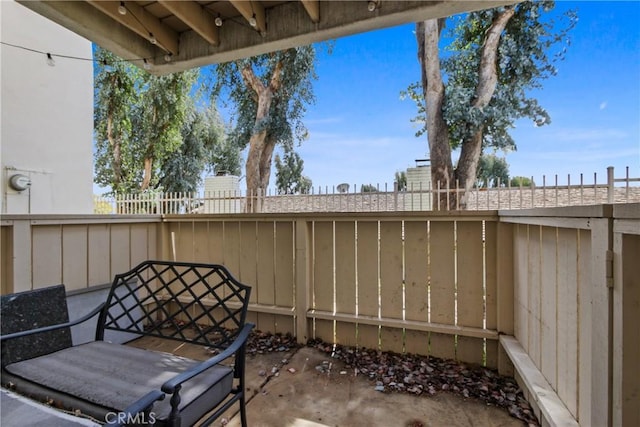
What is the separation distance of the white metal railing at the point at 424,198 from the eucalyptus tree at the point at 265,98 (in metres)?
1.04

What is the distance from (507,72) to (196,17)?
7.75m

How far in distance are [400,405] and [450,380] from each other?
1.65 ft

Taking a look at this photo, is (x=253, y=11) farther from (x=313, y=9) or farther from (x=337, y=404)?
(x=337, y=404)

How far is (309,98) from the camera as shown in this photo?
9.31 m

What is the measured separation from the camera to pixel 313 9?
2.07m

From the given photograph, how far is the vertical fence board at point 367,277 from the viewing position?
2.62 meters

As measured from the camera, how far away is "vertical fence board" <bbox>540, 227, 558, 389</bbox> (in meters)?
1.47

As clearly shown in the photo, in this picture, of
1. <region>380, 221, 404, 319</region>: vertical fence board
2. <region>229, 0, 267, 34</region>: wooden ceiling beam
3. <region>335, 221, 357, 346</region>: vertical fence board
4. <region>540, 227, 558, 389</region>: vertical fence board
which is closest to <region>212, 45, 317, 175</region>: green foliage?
<region>229, 0, 267, 34</region>: wooden ceiling beam

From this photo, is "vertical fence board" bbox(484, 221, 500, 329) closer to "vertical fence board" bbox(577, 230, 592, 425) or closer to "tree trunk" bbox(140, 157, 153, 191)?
"vertical fence board" bbox(577, 230, 592, 425)

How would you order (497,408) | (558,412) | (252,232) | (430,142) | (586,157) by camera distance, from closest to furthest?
(558,412) < (497,408) < (252,232) < (430,142) < (586,157)

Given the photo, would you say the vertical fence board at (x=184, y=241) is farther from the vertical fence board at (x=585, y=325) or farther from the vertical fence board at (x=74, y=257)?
the vertical fence board at (x=585, y=325)

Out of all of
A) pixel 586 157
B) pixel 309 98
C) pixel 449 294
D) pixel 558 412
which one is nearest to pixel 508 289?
pixel 449 294

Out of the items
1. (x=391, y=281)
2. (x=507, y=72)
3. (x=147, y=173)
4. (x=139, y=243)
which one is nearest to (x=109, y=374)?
(x=391, y=281)

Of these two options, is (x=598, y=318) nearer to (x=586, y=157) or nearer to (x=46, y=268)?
(x=46, y=268)
